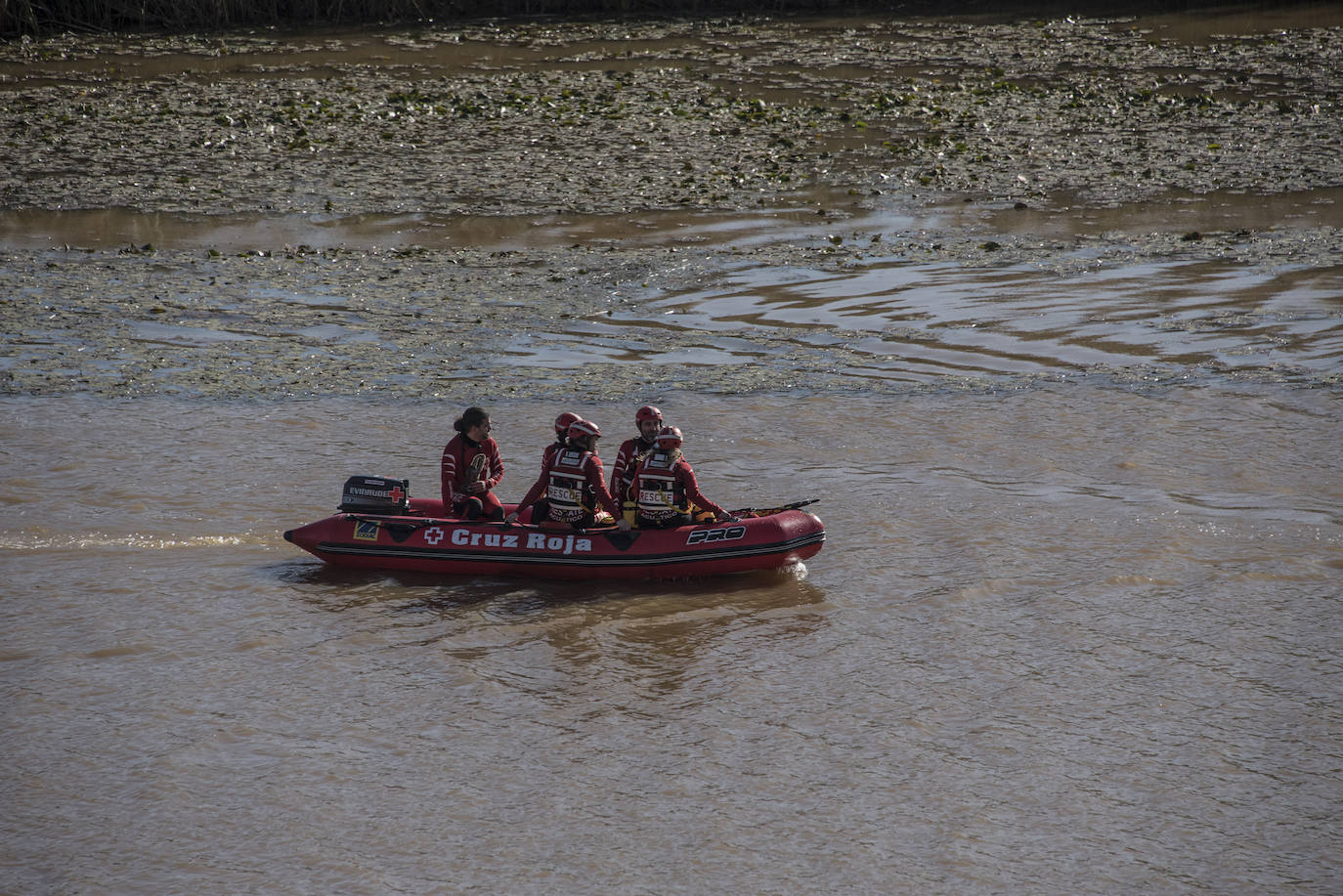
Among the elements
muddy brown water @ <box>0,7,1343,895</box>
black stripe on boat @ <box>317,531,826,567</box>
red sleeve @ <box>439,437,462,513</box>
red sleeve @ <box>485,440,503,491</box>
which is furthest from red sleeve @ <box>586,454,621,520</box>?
red sleeve @ <box>439,437,462,513</box>

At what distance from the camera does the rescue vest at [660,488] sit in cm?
889

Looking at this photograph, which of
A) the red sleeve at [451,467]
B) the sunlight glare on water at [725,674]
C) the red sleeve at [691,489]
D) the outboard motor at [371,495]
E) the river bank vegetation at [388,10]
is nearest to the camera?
Result: the sunlight glare on water at [725,674]

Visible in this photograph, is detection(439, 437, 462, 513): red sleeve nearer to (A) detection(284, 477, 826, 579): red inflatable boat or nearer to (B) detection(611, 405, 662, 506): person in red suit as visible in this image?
(A) detection(284, 477, 826, 579): red inflatable boat

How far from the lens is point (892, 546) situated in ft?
30.1

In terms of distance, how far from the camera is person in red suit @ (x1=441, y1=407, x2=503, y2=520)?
8.96 m

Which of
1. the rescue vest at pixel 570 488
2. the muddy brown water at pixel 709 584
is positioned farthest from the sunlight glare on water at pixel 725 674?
the rescue vest at pixel 570 488

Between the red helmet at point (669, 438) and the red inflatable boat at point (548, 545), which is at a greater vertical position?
the red helmet at point (669, 438)

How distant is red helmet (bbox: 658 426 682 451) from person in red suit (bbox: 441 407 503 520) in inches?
45.9

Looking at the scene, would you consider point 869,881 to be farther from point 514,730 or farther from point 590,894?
point 514,730

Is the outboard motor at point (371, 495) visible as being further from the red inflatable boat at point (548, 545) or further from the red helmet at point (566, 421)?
the red helmet at point (566, 421)

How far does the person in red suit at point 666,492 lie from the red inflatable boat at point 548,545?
0.17m

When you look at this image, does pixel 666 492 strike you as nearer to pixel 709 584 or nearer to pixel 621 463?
pixel 621 463

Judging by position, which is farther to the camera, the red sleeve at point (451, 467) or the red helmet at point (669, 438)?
the red sleeve at point (451, 467)

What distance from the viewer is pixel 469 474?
9094mm
